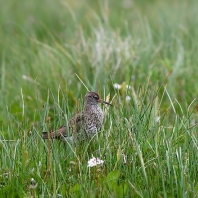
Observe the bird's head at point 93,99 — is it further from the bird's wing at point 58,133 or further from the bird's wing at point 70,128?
the bird's wing at point 58,133

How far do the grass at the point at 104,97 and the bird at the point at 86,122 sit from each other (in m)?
0.08

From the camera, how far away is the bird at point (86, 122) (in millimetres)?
5176

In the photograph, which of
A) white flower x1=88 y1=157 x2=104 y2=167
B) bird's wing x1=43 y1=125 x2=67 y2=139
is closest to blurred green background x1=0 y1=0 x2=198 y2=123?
bird's wing x1=43 y1=125 x2=67 y2=139

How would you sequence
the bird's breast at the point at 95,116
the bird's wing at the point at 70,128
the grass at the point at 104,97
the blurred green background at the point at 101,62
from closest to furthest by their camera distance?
the grass at the point at 104,97 → the bird's wing at the point at 70,128 → the bird's breast at the point at 95,116 → the blurred green background at the point at 101,62

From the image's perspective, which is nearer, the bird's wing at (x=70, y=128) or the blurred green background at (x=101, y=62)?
the bird's wing at (x=70, y=128)

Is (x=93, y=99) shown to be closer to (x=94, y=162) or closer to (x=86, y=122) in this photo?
(x=86, y=122)

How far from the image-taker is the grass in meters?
4.45

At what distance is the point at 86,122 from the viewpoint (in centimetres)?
549

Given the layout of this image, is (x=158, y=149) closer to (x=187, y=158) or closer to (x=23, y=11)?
(x=187, y=158)

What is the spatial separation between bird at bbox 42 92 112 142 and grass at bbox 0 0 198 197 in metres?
0.08

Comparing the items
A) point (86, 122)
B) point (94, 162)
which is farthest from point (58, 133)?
point (94, 162)

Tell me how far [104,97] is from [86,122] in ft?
0.96

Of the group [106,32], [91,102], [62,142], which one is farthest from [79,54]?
[62,142]

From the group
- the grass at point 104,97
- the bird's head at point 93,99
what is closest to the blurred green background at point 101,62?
the grass at point 104,97
